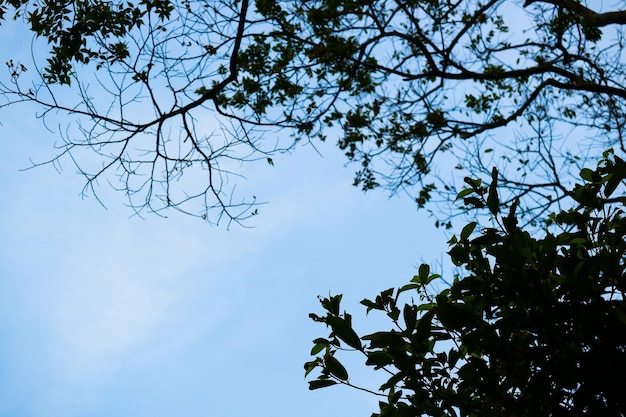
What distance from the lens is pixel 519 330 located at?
6.44 feet

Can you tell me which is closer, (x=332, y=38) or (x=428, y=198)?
(x=332, y=38)

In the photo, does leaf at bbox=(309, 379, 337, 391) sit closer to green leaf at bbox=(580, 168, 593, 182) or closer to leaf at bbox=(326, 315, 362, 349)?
leaf at bbox=(326, 315, 362, 349)

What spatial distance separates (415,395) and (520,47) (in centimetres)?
800

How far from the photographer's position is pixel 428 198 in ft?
28.5

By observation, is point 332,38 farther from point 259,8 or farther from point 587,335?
point 587,335

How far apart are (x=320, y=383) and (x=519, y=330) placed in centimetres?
72

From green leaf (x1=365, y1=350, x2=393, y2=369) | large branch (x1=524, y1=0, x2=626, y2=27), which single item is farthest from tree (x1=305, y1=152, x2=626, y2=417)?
large branch (x1=524, y1=0, x2=626, y2=27)

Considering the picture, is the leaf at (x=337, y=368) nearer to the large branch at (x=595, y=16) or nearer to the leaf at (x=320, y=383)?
the leaf at (x=320, y=383)

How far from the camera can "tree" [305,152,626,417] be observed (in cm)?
175

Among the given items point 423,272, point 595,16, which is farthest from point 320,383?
point 595,16

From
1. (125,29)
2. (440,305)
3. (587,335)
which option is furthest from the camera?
(125,29)

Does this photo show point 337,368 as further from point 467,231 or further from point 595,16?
point 595,16

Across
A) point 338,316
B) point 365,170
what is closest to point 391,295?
point 338,316

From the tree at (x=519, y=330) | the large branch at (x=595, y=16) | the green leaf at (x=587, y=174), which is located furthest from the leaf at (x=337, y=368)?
the large branch at (x=595, y=16)
